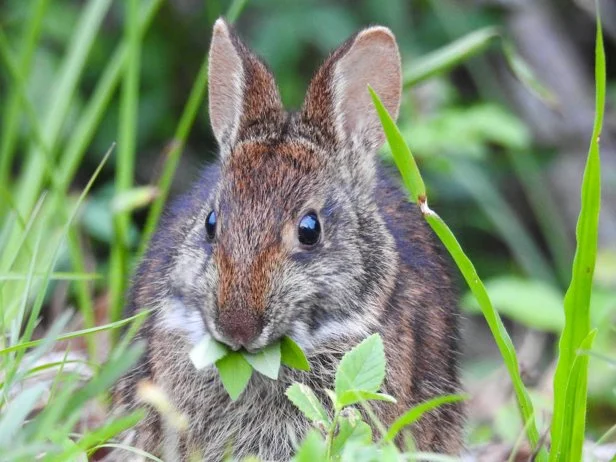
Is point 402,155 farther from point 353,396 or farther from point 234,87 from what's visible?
point 234,87

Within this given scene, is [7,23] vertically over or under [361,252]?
over

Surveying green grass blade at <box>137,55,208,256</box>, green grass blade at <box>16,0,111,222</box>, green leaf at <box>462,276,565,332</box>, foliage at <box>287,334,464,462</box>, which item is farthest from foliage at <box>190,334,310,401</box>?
green leaf at <box>462,276,565,332</box>

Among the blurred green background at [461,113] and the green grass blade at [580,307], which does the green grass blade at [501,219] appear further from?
the green grass blade at [580,307]

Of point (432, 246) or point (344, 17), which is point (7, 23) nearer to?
point (344, 17)

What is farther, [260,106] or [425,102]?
[425,102]

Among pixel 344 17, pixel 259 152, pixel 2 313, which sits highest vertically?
pixel 344 17

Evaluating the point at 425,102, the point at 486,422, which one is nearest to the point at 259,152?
the point at 486,422

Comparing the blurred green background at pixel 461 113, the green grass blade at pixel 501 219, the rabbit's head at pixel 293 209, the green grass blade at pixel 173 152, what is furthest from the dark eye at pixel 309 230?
the green grass blade at pixel 501 219

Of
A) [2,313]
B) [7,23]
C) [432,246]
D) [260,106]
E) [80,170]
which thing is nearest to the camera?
Answer: [2,313]

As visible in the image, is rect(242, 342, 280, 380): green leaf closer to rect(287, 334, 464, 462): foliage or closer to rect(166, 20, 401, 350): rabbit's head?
rect(166, 20, 401, 350): rabbit's head
